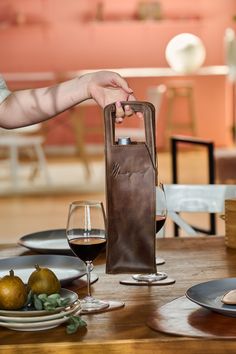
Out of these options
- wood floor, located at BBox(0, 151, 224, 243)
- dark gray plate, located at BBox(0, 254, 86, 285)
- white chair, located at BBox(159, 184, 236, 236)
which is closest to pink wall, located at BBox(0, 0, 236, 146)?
wood floor, located at BBox(0, 151, 224, 243)

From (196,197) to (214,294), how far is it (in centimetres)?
120

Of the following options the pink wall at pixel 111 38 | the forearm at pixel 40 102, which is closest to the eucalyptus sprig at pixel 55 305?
the forearm at pixel 40 102

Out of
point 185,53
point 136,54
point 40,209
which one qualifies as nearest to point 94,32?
point 136,54

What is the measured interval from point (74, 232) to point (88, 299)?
0.13 meters

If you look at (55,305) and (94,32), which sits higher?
(94,32)

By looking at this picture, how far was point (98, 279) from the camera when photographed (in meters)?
1.98

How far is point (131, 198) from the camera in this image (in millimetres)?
1656

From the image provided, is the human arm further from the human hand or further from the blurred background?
the blurred background

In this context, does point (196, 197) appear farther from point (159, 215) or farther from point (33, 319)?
point (33, 319)

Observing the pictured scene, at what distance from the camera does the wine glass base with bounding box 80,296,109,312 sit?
1.72 metres

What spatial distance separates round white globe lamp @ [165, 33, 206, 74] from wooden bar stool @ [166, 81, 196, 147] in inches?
7.2

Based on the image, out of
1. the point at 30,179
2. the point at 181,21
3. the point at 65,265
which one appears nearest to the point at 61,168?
the point at 30,179

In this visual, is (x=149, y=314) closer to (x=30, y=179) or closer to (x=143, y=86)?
(x=30, y=179)

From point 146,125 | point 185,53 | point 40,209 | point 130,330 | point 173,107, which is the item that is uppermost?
point 185,53
